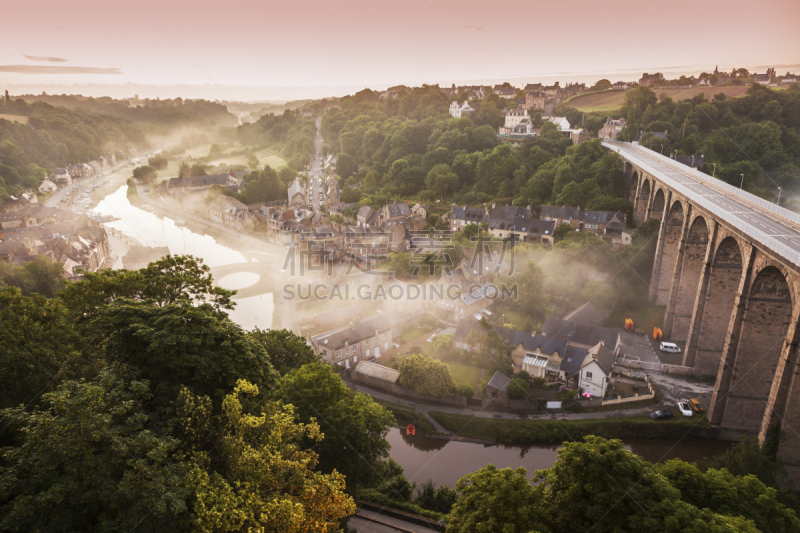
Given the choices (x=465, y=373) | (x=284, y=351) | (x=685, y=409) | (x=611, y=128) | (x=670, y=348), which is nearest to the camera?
(x=284, y=351)

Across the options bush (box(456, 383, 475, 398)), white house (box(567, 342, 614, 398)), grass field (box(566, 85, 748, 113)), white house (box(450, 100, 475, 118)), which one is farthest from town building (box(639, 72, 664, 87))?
bush (box(456, 383, 475, 398))

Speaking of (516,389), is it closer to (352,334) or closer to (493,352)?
(493,352)

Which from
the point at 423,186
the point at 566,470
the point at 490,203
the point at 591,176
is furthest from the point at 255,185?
the point at 566,470

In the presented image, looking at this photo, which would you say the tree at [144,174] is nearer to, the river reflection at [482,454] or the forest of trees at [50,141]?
the forest of trees at [50,141]

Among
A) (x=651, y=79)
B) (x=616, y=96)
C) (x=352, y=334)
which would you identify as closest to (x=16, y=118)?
(x=352, y=334)

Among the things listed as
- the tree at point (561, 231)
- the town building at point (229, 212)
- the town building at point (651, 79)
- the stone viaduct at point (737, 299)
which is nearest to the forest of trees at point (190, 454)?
the stone viaduct at point (737, 299)

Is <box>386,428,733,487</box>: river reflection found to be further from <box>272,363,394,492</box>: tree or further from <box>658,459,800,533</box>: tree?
<box>658,459,800,533</box>: tree
